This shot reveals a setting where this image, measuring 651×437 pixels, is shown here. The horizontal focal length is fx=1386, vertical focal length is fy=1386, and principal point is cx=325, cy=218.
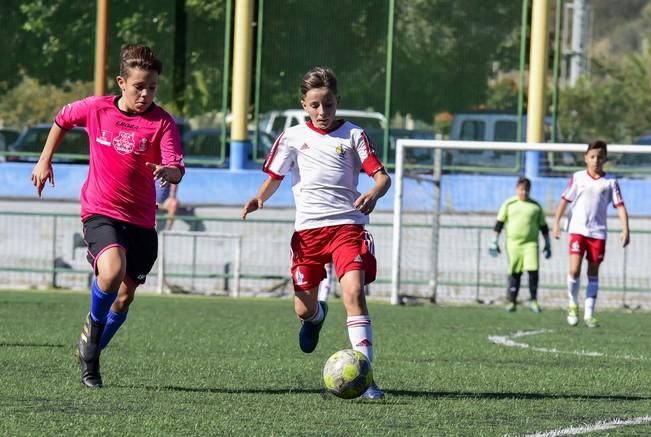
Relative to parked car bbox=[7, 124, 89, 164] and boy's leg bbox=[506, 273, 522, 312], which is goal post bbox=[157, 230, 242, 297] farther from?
boy's leg bbox=[506, 273, 522, 312]

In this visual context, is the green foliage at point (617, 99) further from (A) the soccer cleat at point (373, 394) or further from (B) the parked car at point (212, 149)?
(A) the soccer cleat at point (373, 394)

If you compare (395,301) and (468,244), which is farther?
(468,244)

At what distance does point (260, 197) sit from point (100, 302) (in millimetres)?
Result: 1140

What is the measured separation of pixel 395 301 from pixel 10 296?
5.12m

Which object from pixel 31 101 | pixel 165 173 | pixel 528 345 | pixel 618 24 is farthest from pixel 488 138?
pixel 618 24

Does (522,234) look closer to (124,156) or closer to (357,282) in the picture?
(357,282)

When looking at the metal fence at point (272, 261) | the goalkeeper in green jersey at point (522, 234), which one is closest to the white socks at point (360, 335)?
the goalkeeper in green jersey at point (522, 234)

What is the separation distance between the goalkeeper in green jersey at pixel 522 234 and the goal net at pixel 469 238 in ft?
2.89

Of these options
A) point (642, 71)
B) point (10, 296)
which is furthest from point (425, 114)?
point (642, 71)

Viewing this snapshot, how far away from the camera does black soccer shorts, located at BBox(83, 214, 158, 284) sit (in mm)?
7805

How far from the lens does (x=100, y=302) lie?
7.81 meters

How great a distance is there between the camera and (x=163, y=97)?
24016 mm

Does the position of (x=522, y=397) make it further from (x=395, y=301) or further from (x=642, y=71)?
(x=642, y=71)

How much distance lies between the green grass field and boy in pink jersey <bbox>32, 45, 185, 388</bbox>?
53cm
